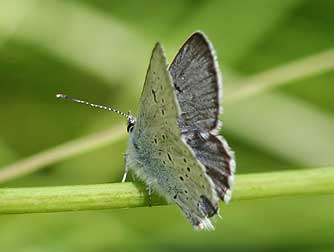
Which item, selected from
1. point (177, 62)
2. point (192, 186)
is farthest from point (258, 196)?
point (177, 62)

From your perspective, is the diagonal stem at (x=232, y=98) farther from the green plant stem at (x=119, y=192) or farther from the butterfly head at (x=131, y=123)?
the green plant stem at (x=119, y=192)

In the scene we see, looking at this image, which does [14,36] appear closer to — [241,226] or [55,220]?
[55,220]

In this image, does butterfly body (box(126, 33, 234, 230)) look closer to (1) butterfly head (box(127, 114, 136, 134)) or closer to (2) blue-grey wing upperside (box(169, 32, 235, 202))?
(2) blue-grey wing upperside (box(169, 32, 235, 202))

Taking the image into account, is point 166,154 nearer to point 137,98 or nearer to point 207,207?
point 207,207

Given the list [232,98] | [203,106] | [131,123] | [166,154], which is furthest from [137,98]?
[203,106]

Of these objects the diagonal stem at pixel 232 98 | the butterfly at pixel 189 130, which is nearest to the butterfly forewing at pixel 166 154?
the butterfly at pixel 189 130

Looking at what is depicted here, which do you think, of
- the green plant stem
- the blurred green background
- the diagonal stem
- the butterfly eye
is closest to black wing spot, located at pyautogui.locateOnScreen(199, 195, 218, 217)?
the green plant stem
